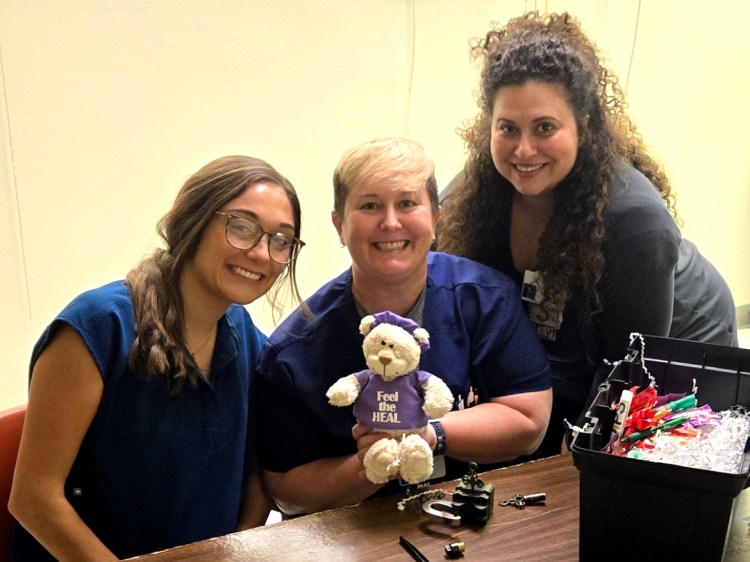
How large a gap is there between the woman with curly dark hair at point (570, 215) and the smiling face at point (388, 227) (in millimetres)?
371

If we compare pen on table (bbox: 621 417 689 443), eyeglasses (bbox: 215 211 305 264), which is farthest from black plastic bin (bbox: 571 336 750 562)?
eyeglasses (bbox: 215 211 305 264)

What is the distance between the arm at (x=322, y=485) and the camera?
136 cm

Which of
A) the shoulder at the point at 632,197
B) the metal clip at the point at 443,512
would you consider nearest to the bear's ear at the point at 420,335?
the metal clip at the point at 443,512

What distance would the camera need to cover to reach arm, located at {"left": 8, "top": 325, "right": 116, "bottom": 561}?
1283 mm

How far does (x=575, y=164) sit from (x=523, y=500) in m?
0.83

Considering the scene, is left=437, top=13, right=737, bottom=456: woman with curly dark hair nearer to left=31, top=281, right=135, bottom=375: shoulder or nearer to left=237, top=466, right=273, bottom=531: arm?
left=237, top=466, right=273, bottom=531: arm

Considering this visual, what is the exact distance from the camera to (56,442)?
129 cm

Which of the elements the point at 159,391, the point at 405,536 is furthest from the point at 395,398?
the point at 159,391

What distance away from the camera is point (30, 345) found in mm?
2281

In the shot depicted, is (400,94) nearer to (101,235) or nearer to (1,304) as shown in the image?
(101,235)

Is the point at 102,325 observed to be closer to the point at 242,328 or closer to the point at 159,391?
the point at 159,391

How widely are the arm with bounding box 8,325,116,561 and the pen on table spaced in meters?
0.91

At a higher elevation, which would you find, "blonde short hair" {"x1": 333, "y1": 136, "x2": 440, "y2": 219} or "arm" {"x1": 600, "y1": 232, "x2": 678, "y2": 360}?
"blonde short hair" {"x1": 333, "y1": 136, "x2": 440, "y2": 219}

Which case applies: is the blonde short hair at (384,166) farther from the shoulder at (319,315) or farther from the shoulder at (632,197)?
the shoulder at (632,197)
